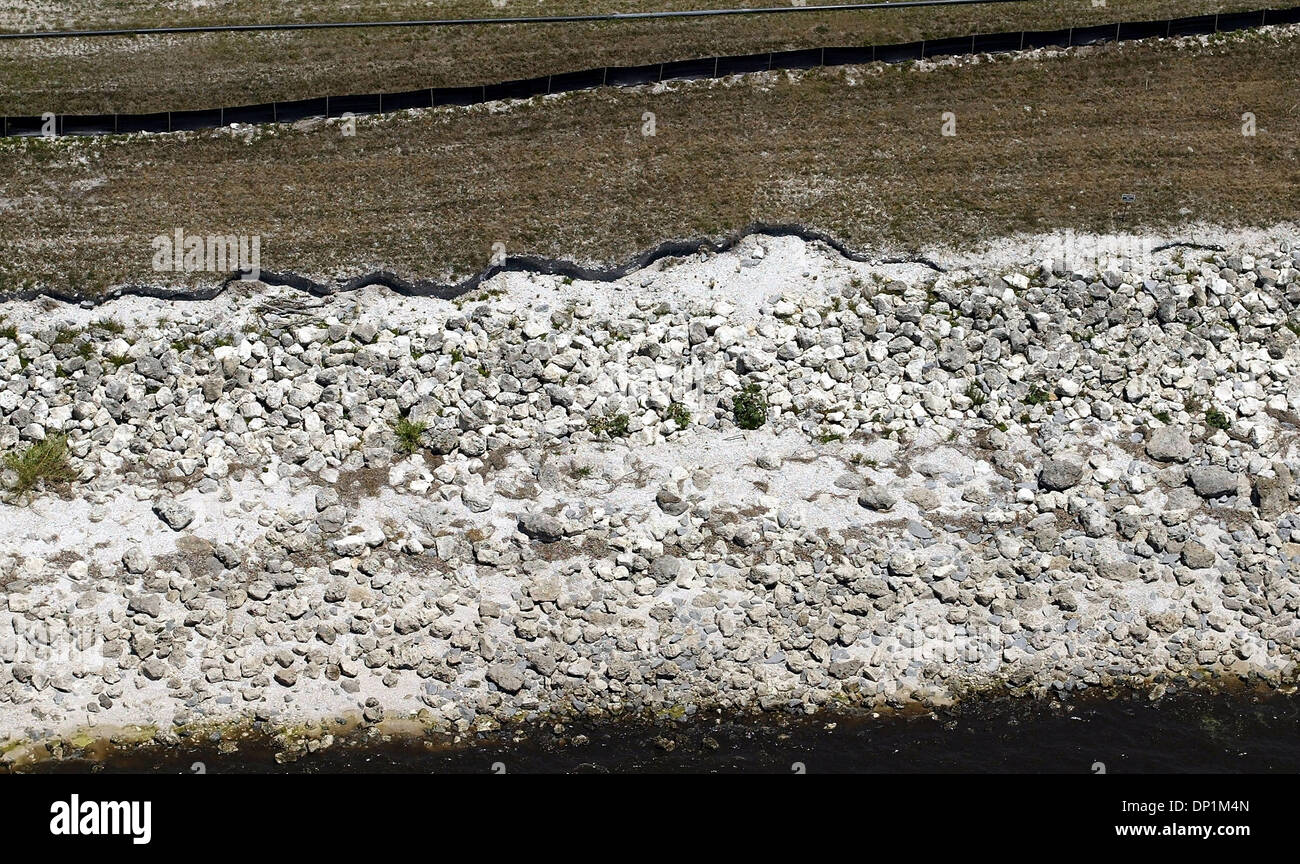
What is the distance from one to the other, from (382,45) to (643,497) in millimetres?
13443

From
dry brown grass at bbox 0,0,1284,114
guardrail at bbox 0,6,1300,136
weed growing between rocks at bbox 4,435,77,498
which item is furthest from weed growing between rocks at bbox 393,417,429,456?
dry brown grass at bbox 0,0,1284,114

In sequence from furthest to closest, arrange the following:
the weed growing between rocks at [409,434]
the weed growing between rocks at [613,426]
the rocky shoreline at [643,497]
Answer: the weed growing between rocks at [613,426] < the weed growing between rocks at [409,434] < the rocky shoreline at [643,497]

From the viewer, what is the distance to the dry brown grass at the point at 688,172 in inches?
1145

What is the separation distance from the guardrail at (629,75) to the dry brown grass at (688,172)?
1.32 feet

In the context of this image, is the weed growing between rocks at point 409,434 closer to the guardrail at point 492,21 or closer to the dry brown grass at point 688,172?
A: the dry brown grass at point 688,172

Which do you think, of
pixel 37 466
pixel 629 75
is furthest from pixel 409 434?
pixel 629 75

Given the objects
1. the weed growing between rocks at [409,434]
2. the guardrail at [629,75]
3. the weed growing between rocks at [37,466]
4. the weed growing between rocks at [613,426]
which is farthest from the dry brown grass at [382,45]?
the weed growing between rocks at [613,426]

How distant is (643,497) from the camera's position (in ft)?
88.3

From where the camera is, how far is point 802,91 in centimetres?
3102

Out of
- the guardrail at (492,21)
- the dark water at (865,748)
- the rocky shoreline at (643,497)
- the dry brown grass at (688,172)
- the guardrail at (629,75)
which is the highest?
the guardrail at (492,21)

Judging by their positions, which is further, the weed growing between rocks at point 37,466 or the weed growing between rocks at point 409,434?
the weed growing between rocks at point 409,434

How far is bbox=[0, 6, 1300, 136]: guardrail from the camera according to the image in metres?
30.2

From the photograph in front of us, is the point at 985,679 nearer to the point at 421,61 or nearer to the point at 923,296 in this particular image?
the point at 923,296

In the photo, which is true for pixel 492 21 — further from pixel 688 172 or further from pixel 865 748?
pixel 865 748
